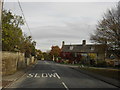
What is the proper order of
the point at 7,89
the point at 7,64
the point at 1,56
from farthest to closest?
the point at 7,64, the point at 1,56, the point at 7,89

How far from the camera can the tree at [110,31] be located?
25.0m

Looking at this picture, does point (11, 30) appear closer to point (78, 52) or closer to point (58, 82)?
point (58, 82)

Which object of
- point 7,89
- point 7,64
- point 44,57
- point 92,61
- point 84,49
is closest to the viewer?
point 7,89

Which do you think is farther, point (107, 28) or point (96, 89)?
point (107, 28)

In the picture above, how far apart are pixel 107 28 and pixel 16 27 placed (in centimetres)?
1278

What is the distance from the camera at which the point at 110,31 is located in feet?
84.8

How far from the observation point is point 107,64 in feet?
194

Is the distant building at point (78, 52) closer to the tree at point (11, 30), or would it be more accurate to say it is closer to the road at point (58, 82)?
the tree at point (11, 30)

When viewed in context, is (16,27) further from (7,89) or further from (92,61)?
(92,61)

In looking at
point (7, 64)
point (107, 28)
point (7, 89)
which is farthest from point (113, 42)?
point (7, 89)

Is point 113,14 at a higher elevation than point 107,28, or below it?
higher

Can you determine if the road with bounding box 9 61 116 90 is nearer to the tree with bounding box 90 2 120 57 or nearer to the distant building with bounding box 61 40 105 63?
the tree with bounding box 90 2 120 57

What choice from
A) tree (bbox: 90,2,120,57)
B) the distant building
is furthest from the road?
the distant building

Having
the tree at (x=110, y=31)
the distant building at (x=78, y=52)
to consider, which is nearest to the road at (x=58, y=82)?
the tree at (x=110, y=31)
